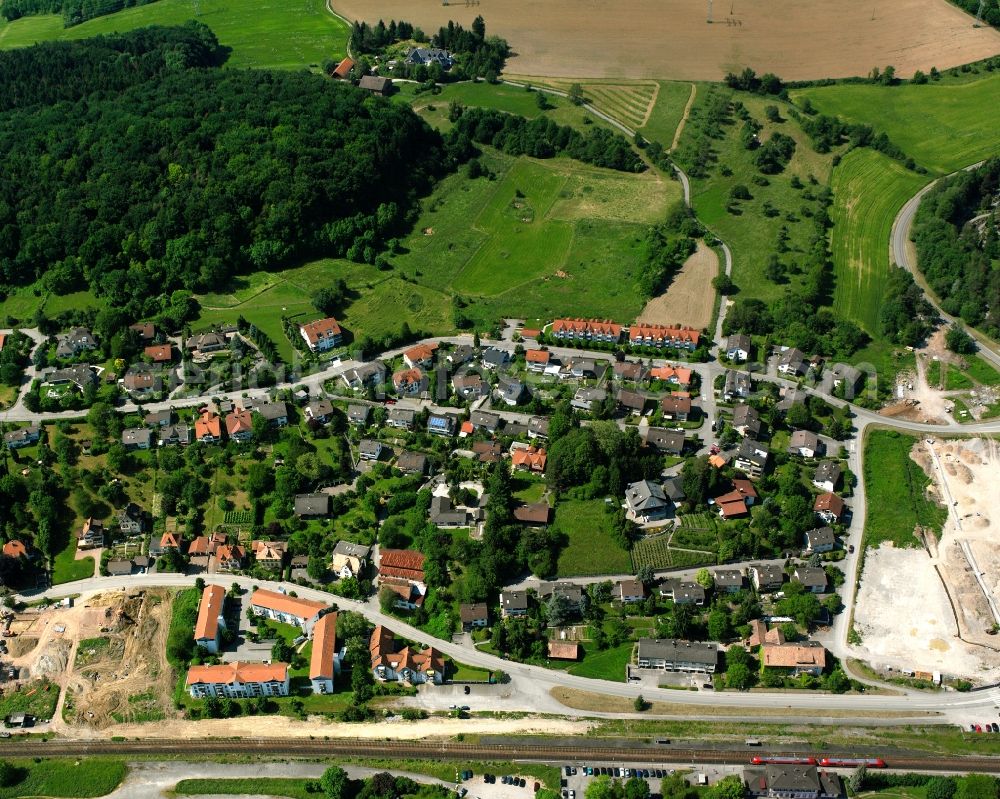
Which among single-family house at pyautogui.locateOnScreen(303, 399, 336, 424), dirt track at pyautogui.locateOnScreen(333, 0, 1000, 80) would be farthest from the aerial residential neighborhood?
dirt track at pyautogui.locateOnScreen(333, 0, 1000, 80)

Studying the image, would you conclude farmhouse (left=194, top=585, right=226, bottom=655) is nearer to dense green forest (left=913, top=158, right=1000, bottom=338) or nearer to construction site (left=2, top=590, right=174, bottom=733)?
construction site (left=2, top=590, right=174, bottom=733)

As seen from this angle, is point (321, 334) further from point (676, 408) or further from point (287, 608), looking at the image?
point (676, 408)

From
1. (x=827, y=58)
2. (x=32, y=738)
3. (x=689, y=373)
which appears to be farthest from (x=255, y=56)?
(x=32, y=738)

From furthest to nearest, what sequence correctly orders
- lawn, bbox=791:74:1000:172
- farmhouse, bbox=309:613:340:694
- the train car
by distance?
lawn, bbox=791:74:1000:172 < farmhouse, bbox=309:613:340:694 < the train car

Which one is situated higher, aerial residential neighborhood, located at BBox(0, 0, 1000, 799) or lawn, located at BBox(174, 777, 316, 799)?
aerial residential neighborhood, located at BBox(0, 0, 1000, 799)

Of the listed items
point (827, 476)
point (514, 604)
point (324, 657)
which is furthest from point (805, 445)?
point (324, 657)

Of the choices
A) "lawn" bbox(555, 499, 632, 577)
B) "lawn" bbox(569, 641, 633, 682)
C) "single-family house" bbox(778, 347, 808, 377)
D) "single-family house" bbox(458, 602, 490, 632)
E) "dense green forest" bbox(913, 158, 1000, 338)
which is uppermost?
"dense green forest" bbox(913, 158, 1000, 338)

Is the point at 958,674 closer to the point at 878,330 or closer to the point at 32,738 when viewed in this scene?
the point at 878,330
